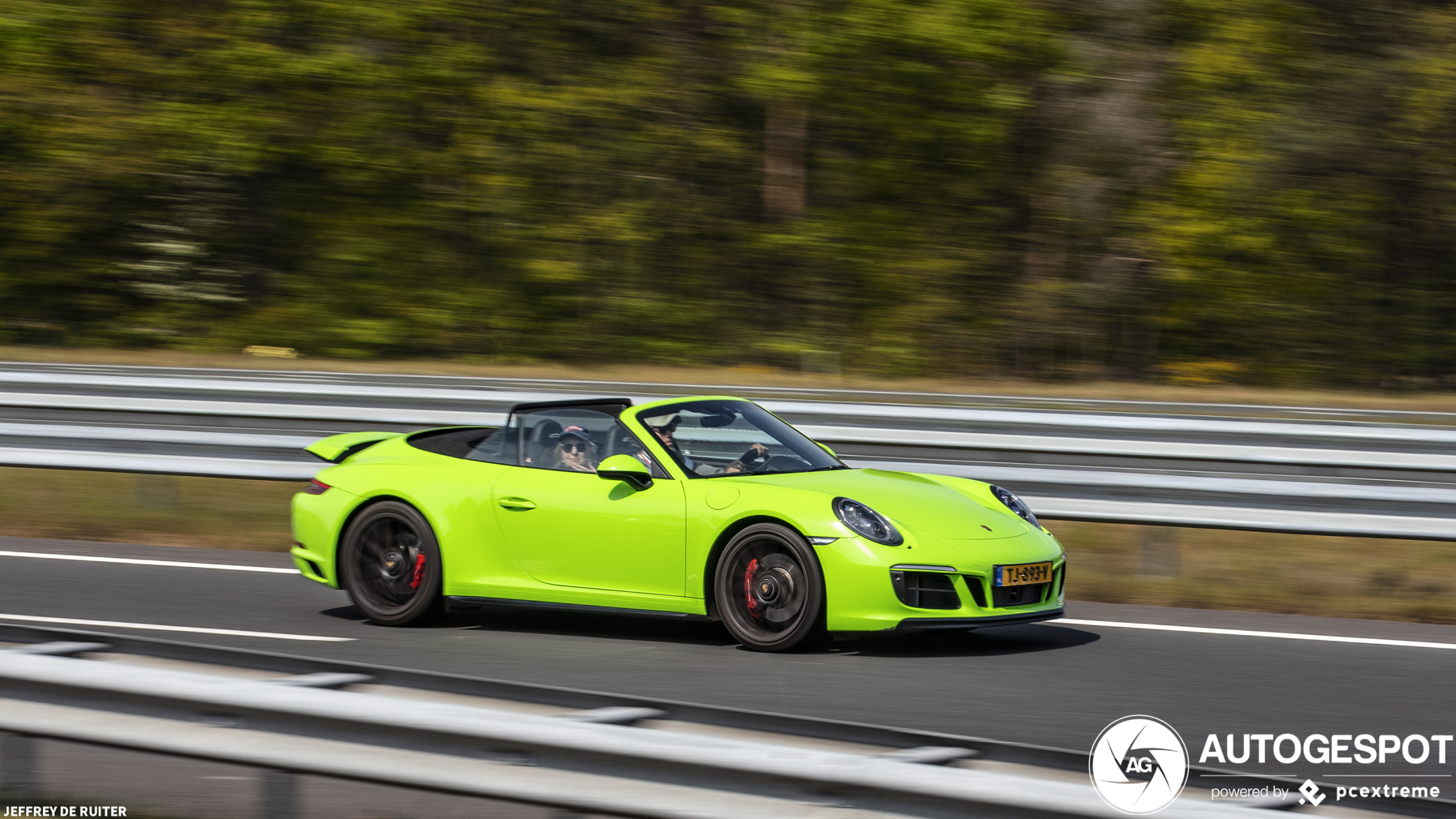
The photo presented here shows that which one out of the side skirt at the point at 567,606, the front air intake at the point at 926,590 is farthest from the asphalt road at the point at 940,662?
the front air intake at the point at 926,590

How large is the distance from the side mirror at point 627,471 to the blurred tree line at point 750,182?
16942 millimetres

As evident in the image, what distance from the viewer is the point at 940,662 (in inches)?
280

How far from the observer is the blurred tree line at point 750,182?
24.2 m

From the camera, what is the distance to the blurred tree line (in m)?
24.2

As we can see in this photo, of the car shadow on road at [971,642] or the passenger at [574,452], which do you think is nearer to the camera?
the car shadow on road at [971,642]

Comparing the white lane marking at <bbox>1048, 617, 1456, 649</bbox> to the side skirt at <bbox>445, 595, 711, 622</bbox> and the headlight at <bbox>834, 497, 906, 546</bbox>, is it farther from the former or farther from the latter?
the side skirt at <bbox>445, 595, 711, 622</bbox>

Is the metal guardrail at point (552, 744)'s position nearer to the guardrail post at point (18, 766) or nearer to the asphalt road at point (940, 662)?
the guardrail post at point (18, 766)

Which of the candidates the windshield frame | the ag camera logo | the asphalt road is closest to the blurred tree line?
the windshield frame

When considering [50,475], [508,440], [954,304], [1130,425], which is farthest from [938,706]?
[954,304]

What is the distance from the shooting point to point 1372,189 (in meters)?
24.2

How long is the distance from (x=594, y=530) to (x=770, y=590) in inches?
37.2

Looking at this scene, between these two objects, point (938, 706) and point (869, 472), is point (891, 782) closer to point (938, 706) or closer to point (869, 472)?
point (938, 706)

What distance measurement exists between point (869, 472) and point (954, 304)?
17.1 meters

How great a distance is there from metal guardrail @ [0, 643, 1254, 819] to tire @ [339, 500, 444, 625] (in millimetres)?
3748
